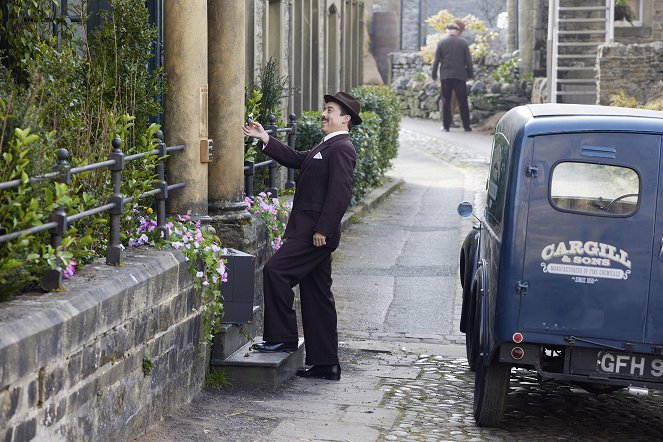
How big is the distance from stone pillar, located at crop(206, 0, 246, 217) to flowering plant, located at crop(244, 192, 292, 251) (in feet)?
1.03

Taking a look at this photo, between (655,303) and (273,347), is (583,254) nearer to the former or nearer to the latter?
(655,303)

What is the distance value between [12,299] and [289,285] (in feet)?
10.3

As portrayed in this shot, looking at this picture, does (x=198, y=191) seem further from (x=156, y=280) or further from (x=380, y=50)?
(x=380, y=50)

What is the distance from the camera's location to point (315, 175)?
859 cm

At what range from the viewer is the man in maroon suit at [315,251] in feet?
27.8

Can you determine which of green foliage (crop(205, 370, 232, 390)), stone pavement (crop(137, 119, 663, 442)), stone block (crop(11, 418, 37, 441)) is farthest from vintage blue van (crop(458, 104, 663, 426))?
stone block (crop(11, 418, 37, 441))

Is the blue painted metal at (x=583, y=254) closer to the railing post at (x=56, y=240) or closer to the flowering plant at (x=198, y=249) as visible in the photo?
the flowering plant at (x=198, y=249)

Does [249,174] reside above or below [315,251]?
above

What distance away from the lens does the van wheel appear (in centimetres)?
770

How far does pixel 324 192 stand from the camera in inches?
338

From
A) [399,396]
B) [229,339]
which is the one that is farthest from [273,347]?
[399,396]

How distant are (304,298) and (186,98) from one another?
5.16 feet

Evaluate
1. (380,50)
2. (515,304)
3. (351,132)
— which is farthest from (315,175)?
(380,50)

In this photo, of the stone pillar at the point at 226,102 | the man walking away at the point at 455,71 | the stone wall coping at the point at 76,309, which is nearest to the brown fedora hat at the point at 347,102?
the stone pillar at the point at 226,102
